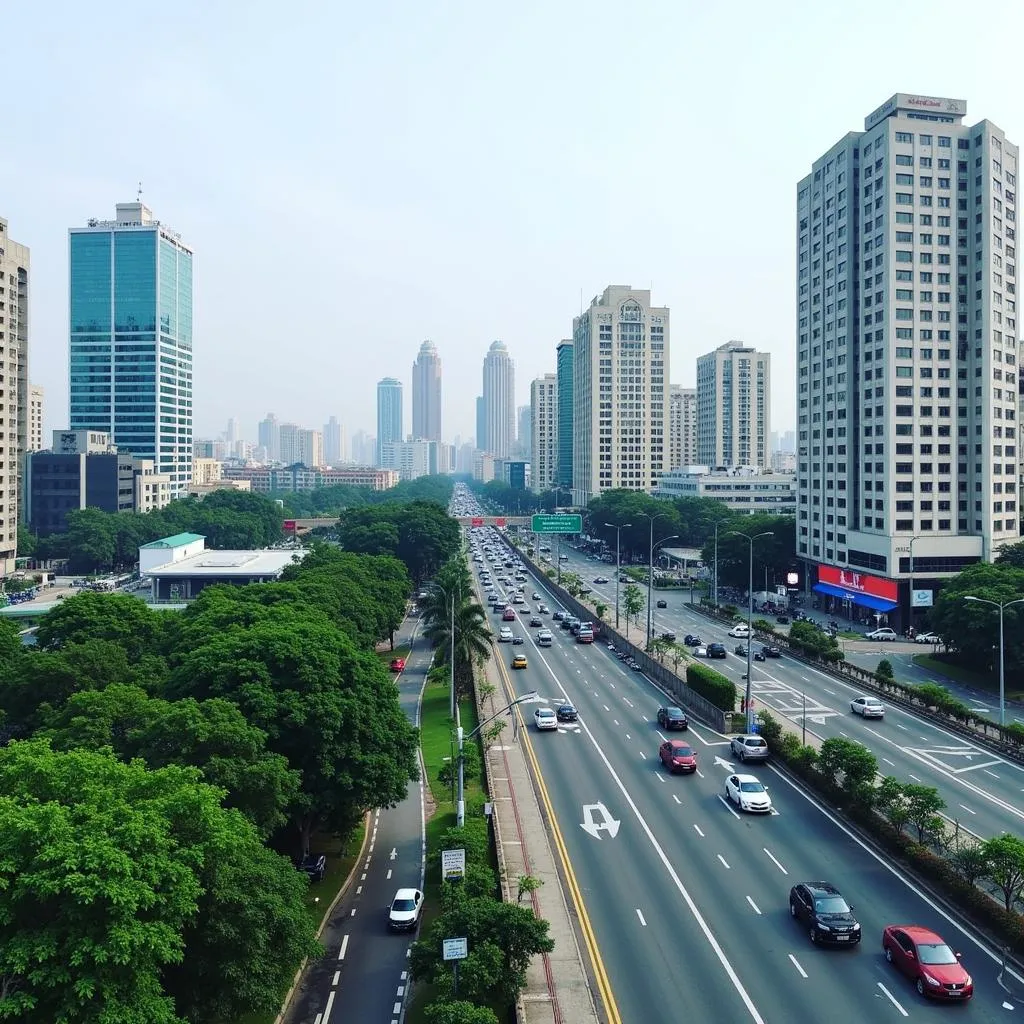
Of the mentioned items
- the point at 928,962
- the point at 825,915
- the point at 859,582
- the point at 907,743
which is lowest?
the point at 928,962

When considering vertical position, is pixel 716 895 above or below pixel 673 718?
below

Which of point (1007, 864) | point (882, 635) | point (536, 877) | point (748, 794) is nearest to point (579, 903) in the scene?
point (536, 877)

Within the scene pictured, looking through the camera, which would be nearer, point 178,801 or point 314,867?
point 178,801

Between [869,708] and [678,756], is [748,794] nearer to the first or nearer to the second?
[678,756]

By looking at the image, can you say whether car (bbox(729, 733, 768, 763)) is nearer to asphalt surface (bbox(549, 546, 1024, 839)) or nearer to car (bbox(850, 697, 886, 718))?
asphalt surface (bbox(549, 546, 1024, 839))

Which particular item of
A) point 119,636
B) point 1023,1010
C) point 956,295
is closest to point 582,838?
point 1023,1010

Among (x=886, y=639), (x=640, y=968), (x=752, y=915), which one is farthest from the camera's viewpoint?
(x=886, y=639)

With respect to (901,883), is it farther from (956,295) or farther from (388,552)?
(388,552)
